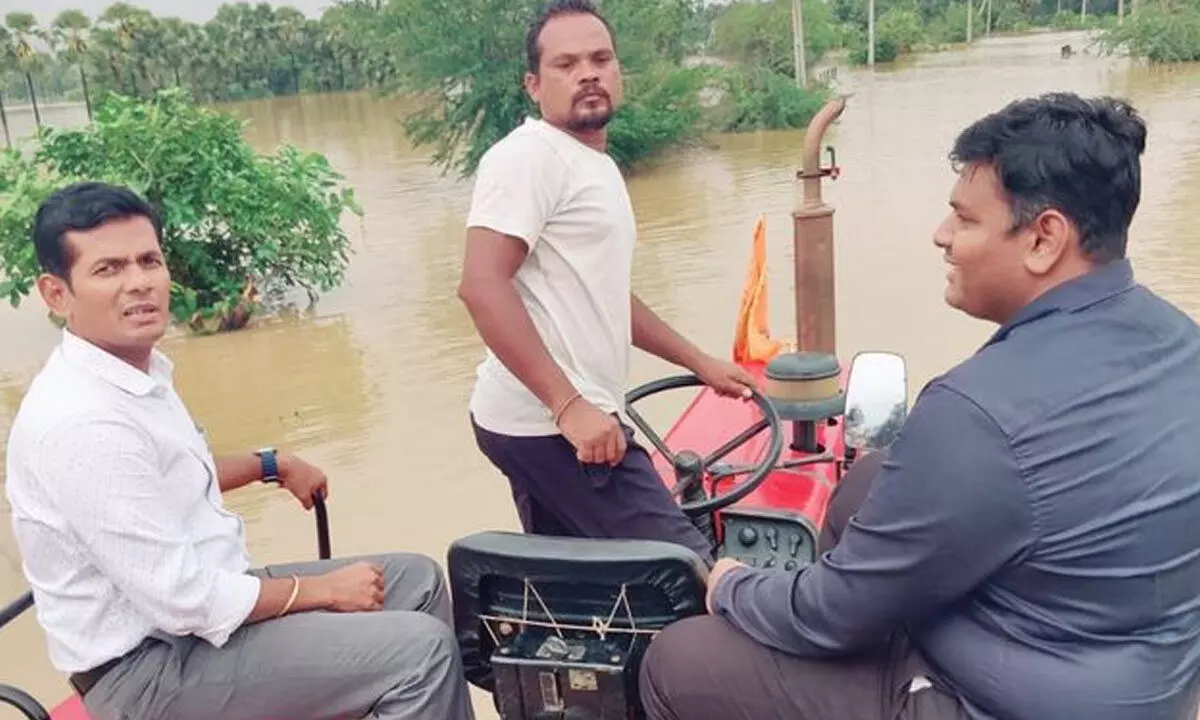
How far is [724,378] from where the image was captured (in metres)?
2.67

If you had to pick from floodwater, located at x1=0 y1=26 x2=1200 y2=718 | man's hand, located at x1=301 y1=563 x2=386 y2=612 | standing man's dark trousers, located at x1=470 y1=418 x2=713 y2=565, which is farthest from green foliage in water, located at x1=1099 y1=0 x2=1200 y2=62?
man's hand, located at x1=301 y1=563 x2=386 y2=612

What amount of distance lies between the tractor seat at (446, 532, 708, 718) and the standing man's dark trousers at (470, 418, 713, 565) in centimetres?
39

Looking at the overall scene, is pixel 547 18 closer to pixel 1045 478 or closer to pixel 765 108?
pixel 1045 478

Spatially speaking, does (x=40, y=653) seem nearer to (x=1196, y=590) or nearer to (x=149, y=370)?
(x=149, y=370)

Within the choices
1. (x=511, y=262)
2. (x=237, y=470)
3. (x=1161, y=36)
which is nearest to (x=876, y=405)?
→ (x=511, y=262)

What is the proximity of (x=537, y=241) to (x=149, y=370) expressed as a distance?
0.73 metres

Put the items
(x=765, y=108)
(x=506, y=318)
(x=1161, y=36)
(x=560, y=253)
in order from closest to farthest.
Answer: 1. (x=506, y=318)
2. (x=560, y=253)
3. (x=765, y=108)
4. (x=1161, y=36)

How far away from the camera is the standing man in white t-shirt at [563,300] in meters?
2.00

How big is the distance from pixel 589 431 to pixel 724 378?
746 millimetres

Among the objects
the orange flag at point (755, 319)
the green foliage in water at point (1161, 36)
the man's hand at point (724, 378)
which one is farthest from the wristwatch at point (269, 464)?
the green foliage in water at point (1161, 36)

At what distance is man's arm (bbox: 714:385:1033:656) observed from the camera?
1.31 m

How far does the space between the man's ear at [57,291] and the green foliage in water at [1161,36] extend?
34.1m

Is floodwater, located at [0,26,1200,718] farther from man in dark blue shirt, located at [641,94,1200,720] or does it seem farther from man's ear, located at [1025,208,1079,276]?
man's ear, located at [1025,208,1079,276]

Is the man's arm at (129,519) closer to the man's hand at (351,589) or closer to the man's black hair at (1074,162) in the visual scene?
the man's hand at (351,589)
